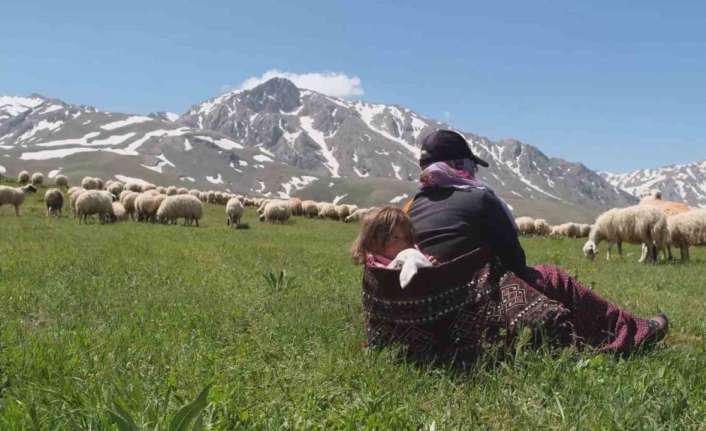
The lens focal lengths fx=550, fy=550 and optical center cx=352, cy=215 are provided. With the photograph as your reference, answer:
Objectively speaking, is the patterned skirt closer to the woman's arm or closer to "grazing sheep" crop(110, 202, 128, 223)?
the woman's arm

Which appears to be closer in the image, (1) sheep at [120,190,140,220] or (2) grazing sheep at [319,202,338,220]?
(1) sheep at [120,190,140,220]

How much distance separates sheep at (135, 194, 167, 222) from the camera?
113 feet

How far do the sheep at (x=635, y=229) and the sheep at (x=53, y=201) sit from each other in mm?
30304

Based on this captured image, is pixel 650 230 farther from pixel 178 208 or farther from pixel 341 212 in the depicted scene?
pixel 341 212

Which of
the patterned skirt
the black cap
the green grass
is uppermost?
the black cap

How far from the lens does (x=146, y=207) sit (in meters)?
34.3

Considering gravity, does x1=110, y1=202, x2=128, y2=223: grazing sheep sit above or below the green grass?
below

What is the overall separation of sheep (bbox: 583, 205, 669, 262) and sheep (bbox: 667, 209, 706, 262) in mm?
911

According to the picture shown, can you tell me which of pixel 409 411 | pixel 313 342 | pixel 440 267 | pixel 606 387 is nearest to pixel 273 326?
pixel 313 342

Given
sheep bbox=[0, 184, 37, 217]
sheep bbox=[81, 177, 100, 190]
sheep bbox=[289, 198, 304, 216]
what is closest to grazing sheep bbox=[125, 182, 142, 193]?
sheep bbox=[81, 177, 100, 190]

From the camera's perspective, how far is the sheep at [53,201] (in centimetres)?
3372

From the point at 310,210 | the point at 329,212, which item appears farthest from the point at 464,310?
the point at 310,210

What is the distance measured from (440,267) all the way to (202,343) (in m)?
2.41

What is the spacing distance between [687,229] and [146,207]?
28870 millimetres
